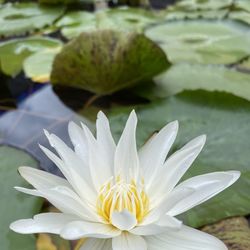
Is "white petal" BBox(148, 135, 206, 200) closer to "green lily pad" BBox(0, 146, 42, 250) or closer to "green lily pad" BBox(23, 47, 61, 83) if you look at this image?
"green lily pad" BBox(0, 146, 42, 250)

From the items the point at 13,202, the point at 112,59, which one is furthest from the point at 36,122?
the point at 13,202

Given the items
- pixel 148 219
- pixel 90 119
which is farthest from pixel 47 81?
pixel 148 219

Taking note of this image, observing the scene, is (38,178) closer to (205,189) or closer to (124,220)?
(124,220)

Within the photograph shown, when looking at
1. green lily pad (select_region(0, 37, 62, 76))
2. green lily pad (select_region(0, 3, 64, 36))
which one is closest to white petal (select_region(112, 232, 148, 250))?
green lily pad (select_region(0, 37, 62, 76))

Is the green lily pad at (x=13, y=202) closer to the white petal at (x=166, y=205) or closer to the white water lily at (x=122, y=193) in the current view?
the white water lily at (x=122, y=193)

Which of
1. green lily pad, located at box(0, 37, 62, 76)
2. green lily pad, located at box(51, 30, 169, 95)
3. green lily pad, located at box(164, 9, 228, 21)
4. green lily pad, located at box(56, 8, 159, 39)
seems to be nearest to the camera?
green lily pad, located at box(51, 30, 169, 95)

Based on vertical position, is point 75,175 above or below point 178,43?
above

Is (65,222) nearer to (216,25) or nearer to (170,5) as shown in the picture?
(216,25)
